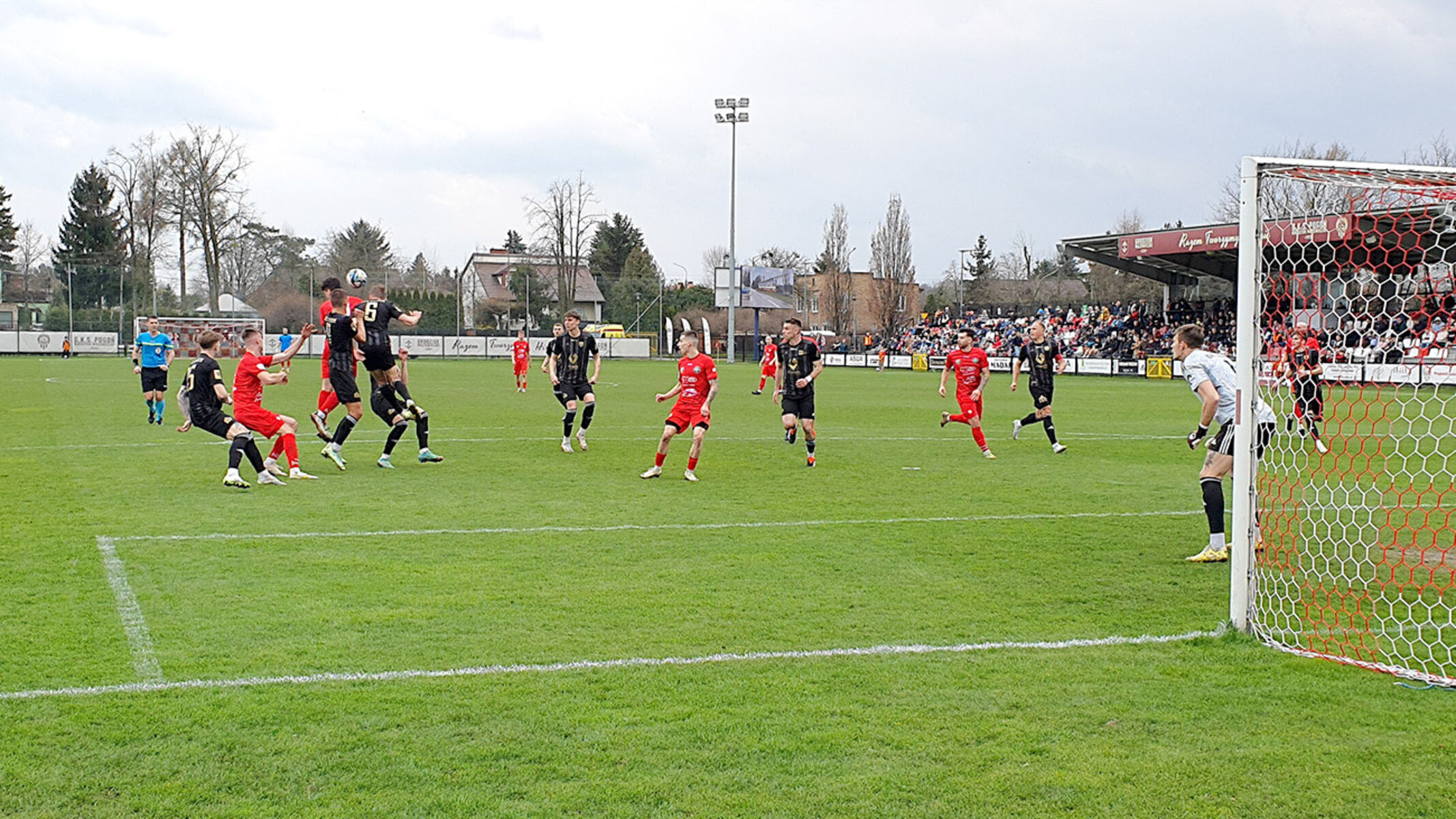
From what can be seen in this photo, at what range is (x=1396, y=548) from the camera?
916cm

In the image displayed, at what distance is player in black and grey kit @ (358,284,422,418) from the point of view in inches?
542

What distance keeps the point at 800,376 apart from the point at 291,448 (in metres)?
5.92

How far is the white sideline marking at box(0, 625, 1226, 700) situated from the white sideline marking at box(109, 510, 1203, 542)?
3772 mm

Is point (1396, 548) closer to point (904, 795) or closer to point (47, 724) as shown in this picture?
point (904, 795)

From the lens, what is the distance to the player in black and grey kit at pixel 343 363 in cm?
1360

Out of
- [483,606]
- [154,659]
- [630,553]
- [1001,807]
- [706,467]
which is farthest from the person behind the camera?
[706,467]

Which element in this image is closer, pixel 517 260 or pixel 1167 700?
pixel 1167 700

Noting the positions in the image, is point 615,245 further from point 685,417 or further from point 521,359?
point 685,417

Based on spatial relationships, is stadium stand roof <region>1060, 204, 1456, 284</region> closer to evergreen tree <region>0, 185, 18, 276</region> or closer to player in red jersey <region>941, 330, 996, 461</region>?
player in red jersey <region>941, 330, 996, 461</region>

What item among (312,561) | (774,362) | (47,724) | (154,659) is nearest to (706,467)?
(312,561)

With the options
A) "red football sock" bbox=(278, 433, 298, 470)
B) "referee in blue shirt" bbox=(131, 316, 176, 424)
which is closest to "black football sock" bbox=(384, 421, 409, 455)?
"red football sock" bbox=(278, 433, 298, 470)

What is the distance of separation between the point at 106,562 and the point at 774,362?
25295 mm

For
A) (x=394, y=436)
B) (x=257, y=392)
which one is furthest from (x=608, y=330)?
(x=257, y=392)

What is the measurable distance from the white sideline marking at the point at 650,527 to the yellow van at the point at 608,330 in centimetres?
6023
